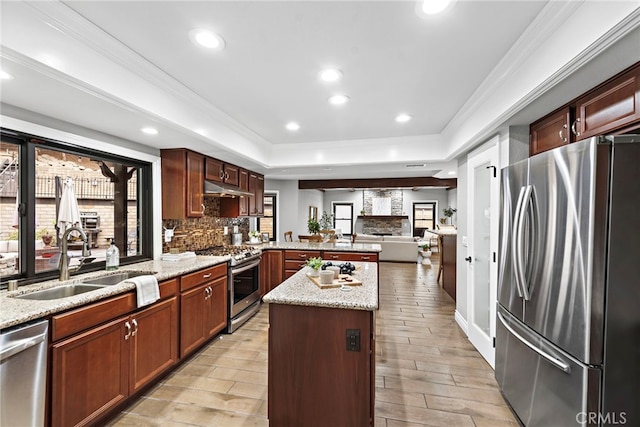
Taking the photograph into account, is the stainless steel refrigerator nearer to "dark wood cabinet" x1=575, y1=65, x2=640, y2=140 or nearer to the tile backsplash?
"dark wood cabinet" x1=575, y1=65, x2=640, y2=140

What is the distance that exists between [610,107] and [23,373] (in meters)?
3.38

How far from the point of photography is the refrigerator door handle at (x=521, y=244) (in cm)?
180

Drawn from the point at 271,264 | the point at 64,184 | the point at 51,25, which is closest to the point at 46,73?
the point at 51,25

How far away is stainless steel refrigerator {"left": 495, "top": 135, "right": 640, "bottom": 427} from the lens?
134 cm

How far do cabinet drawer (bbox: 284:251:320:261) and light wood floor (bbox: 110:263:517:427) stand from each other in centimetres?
123

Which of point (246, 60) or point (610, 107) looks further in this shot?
point (246, 60)

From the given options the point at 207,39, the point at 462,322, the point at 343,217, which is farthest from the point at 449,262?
the point at 343,217


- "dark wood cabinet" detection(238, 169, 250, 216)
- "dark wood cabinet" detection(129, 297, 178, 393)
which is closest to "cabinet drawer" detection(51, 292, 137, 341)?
"dark wood cabinet" detection(129, 297, 178, 393)

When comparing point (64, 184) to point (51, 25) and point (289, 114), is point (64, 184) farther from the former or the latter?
point (289, 114)

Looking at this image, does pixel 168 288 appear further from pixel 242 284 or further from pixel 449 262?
pixel 449 262

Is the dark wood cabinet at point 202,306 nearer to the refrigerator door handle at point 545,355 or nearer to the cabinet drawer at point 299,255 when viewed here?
the cabinet drawer at point 299,255

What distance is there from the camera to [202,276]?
294 cm

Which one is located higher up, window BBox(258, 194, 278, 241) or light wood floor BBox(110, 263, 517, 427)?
window BBox(258, 194, 278, 241)

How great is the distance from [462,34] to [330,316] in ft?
6.10
